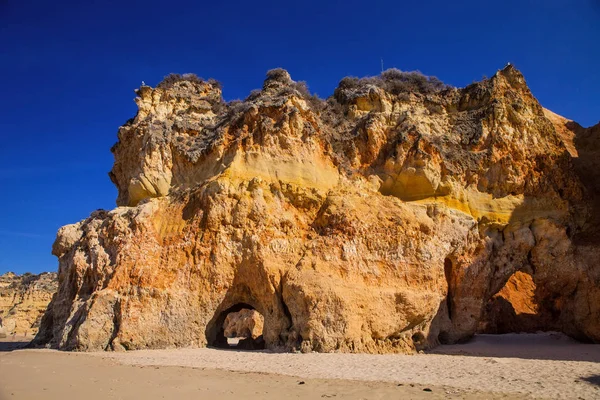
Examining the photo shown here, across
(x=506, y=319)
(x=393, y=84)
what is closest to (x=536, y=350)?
(x=506, y=319)

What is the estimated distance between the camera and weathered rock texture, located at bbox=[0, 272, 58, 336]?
30.3 m

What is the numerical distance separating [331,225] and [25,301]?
98.8 feet

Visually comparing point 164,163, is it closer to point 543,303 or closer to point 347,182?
point 347,182

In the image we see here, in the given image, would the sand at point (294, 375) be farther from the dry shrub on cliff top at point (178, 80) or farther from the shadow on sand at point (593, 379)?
the dry shrub on cliff top at point (178, 80)

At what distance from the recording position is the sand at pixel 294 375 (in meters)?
7.04

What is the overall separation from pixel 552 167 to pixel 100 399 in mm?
17500

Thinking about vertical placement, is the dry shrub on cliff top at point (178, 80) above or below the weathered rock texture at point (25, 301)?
above

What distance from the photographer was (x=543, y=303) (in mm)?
23031

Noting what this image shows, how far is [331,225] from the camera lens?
15.0 m

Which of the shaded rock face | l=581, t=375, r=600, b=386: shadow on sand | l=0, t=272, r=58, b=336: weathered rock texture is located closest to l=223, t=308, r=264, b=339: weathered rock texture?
the shaded rock face

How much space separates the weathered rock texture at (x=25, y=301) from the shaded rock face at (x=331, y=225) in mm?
17160

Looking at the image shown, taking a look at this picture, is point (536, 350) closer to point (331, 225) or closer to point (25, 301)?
point (331, 225)

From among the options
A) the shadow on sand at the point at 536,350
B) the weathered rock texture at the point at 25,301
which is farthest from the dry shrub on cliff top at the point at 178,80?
the weathered rock texture at the point at 25,301

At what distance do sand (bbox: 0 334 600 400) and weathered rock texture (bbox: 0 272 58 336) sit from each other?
2190cm
